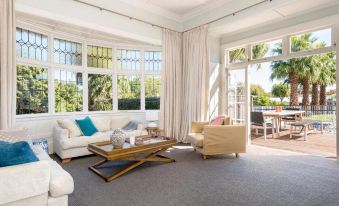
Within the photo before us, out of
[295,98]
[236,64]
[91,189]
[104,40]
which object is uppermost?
[104,40]

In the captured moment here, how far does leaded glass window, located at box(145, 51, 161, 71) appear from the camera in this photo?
6445 millimetres

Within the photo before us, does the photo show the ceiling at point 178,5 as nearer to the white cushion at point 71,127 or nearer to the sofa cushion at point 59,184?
the white cushion at point 71,127

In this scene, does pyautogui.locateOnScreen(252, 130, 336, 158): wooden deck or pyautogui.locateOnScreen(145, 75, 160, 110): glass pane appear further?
pyautogui.locateOnScreen(145, 75, 160, 110): glass pane

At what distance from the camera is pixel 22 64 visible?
4.55 meters

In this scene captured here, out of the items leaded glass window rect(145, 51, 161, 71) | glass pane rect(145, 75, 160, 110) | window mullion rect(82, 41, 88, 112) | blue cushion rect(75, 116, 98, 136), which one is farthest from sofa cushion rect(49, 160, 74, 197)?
leaded glass window rect(145, 51, 161, 71)

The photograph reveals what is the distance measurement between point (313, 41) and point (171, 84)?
12.6 feet

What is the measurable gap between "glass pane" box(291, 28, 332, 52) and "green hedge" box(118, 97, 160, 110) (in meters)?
3.87

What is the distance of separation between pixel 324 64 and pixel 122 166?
412 inches

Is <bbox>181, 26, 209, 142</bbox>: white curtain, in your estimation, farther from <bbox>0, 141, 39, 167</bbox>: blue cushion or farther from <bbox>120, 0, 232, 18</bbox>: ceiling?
<bbox>0, 141, 39, 167</bbox>: blue cushion

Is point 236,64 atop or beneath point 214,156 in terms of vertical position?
atop

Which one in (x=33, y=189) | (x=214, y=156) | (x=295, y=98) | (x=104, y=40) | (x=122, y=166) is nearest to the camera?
(x=33, y=189)

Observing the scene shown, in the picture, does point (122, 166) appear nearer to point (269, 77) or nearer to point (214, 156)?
point (214, 156)

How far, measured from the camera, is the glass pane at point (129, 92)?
6.19 metres

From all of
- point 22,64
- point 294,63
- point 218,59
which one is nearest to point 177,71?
point 218,59
